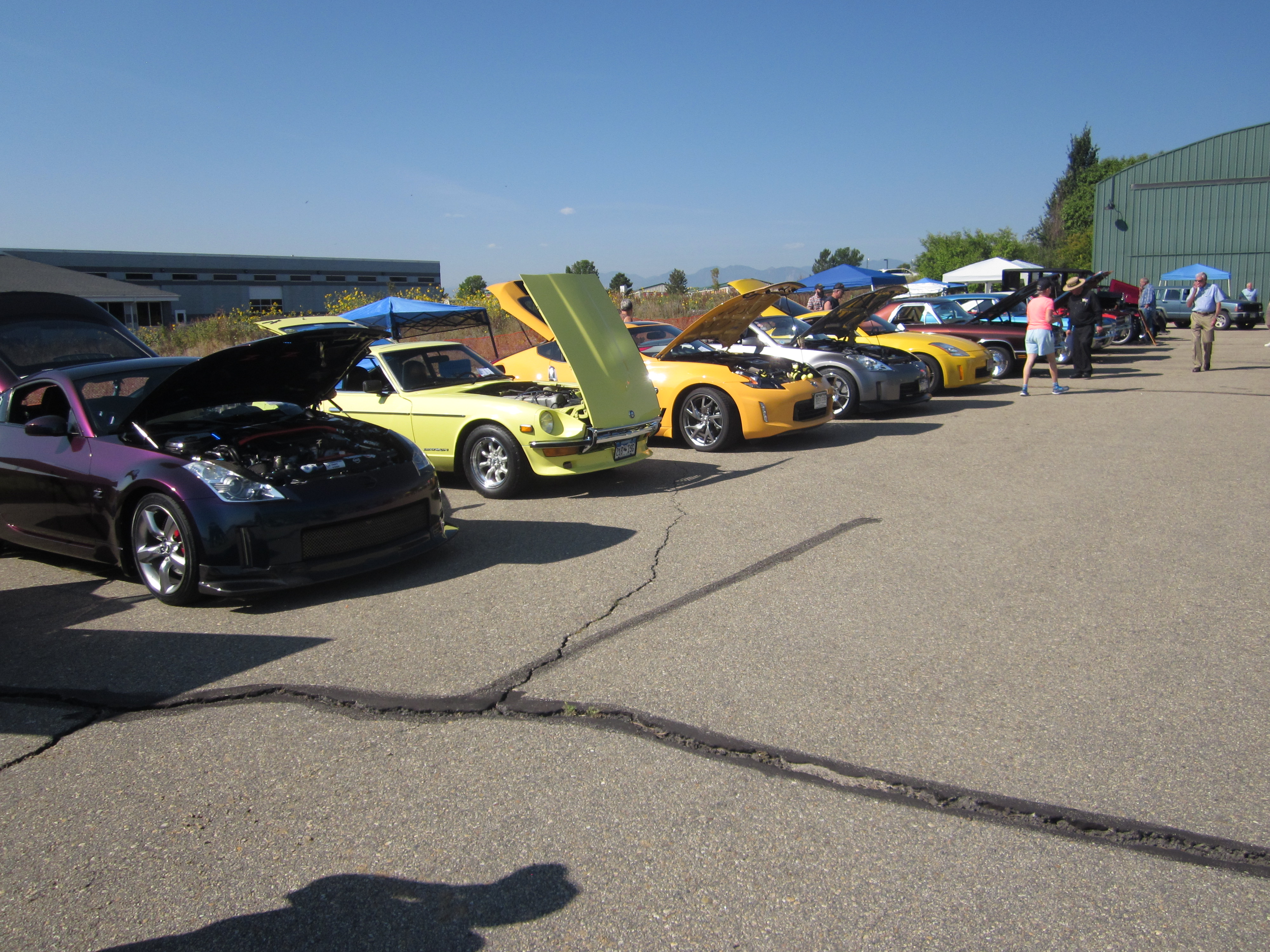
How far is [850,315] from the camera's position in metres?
12.1

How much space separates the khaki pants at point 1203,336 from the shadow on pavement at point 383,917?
1722 centimetres

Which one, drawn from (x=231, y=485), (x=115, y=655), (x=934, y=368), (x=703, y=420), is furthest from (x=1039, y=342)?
(x=115, y=655)

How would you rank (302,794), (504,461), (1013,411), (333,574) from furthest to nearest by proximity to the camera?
(1013,411)
(504,461)
(333,574)
(302,794)

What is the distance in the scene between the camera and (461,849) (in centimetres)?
267

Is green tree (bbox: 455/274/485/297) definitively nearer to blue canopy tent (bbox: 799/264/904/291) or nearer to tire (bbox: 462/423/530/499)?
blue canopy tent (bbox: 799/264/904/291)

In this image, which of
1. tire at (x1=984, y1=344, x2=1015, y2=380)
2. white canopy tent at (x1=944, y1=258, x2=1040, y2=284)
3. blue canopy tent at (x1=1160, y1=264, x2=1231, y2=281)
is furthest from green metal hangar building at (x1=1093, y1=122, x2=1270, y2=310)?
tire at (x1=984, y1=344, x2=1015, y2=380)

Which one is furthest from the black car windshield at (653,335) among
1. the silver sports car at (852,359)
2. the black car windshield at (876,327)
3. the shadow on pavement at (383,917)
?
the shadow on pavement at (383,917)

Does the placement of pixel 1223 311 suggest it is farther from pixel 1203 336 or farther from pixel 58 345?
pixel 58 345

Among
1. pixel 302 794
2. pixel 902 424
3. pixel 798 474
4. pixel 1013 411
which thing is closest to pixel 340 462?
pixel 302 794

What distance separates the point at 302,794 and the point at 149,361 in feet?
15.2

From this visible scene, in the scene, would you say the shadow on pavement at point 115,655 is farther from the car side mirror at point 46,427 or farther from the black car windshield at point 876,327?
the black car windshield at point 876,327

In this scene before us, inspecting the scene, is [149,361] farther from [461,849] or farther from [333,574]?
[461,849]

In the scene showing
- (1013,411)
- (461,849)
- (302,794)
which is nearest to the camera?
(461,849)

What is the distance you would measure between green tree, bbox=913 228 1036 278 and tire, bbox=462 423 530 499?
70.9m
